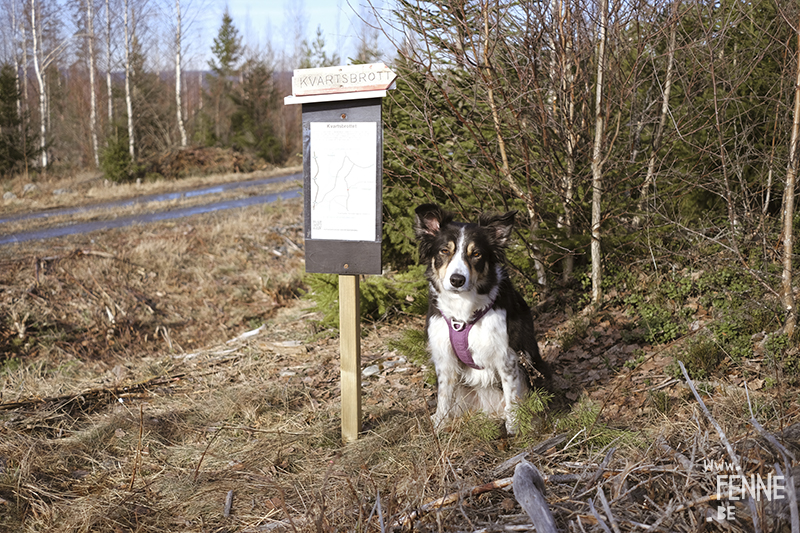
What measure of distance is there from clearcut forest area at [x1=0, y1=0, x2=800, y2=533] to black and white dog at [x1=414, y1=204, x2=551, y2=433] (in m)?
0.33

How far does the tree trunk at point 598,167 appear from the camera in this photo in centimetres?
496

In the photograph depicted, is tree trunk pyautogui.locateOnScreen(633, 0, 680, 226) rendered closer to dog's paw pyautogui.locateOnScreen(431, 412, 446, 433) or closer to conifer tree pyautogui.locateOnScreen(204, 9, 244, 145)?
Answer: dog's paw pyautogui.locateOnScreen(431, 412, 446, 433)

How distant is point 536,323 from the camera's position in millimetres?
6309

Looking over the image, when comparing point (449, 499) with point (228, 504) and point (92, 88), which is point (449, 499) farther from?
point (92, 88)

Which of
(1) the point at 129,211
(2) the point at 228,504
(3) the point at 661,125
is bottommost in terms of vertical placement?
(2) the point at 228,504

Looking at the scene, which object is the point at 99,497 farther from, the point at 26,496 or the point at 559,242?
the point at 559,242

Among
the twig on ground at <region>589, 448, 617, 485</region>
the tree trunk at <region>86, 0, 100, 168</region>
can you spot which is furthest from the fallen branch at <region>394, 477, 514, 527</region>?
the tree trunk at <region>86, 0, 100, 168</region>

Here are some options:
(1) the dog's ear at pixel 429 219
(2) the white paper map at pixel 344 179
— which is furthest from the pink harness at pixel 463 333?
(2) the white paper map at pixel 344 179

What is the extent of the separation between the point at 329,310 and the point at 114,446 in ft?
9.17

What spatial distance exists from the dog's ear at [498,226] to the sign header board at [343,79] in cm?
123

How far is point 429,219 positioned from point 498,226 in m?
0.53

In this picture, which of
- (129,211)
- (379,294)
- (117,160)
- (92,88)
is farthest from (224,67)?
(379,294)

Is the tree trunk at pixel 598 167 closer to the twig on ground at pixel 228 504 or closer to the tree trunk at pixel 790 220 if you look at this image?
the tree trunk at pixel 790 220

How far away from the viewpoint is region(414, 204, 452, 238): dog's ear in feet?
13.3
